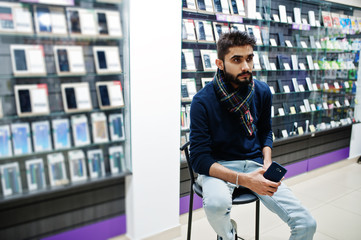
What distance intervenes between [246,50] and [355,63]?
3.64m

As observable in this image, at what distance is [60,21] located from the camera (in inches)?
79.7

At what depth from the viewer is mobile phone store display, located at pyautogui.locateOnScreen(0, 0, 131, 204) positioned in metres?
1.94

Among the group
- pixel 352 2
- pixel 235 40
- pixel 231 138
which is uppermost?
pixel 352 2

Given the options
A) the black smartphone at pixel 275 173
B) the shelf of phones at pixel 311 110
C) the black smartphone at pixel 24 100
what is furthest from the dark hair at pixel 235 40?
the shelf of phones at pixel 311 110

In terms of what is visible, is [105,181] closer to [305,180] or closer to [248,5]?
[248,5]

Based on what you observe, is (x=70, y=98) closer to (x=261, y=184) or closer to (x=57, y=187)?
(x=57, y=187)

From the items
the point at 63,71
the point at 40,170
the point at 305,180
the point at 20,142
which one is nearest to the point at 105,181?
the point at 40,170

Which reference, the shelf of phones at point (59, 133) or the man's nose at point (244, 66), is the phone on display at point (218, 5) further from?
the shelf of phones at point (59, 133)

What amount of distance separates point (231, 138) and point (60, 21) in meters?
1.37

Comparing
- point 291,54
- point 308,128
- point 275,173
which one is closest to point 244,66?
point 275,173

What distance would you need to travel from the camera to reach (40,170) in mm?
2092

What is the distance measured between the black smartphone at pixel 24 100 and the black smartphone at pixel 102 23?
66cm

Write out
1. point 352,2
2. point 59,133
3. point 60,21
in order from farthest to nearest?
point 352,2 → point 59,133 → point 60,21

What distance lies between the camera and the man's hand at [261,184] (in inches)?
66.1
